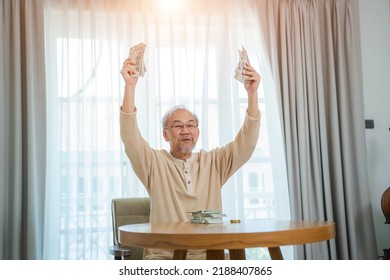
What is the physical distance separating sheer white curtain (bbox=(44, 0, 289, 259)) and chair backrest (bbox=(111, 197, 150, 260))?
0.61 metres

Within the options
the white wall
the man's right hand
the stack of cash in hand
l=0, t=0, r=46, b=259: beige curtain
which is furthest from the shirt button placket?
the white wall

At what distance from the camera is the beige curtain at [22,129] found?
322cm

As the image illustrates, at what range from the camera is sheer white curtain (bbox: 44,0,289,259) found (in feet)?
11.1

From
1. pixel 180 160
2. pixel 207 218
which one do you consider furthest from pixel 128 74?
pixel 207 218

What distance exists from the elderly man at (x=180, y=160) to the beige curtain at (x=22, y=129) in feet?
4.02

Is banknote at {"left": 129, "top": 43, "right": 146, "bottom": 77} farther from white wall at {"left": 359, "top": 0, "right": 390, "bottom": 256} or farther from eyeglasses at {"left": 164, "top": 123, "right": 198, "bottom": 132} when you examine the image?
white wall at {"left": 359, "top": 0, "right": 390, "bottom": 256}

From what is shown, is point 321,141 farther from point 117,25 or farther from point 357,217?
point 117,25

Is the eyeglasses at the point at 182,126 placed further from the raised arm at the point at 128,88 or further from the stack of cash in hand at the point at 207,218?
the stack of cash in hand at the point at 207,218

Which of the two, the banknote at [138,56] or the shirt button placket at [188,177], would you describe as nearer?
the shirt button placket at [188,177]

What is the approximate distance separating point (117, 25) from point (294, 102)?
152 centimetres

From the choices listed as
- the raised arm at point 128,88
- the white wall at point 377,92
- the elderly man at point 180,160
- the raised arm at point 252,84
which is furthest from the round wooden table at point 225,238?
the white wall at point 377,92

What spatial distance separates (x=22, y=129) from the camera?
10.9ft

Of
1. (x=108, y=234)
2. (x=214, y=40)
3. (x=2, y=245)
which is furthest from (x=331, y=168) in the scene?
(x=2, y=245)

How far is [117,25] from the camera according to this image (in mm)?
3549
